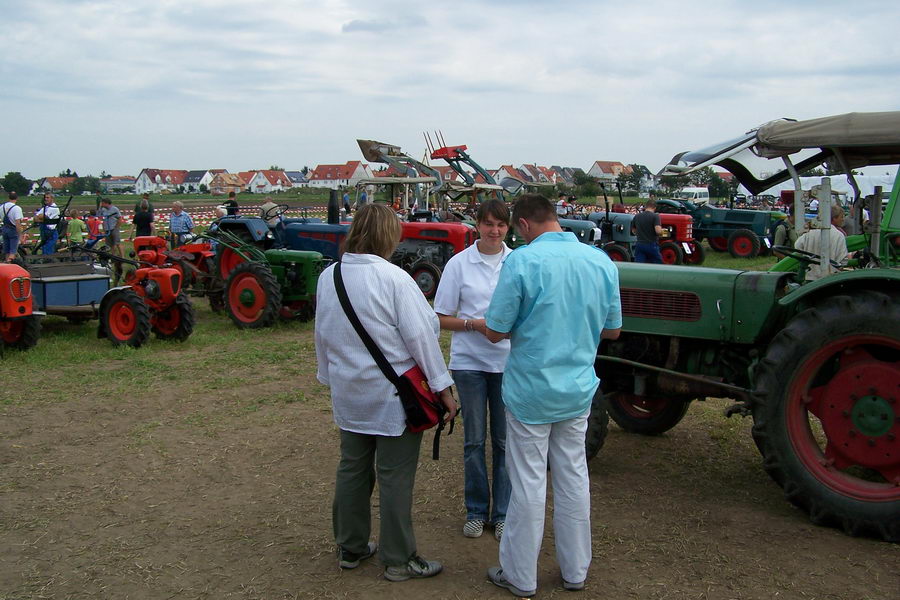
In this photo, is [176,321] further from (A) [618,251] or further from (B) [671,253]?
(B) [671,253]

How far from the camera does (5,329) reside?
8.11 metres

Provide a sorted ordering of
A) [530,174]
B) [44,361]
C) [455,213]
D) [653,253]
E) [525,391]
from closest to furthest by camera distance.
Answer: [525,391]
[44,361]
[653,253]
[455,213]
[530,174]

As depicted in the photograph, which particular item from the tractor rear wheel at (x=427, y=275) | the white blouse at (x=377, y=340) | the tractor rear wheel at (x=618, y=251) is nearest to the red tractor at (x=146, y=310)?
the tractor rear wheel at (x=427, y=275)

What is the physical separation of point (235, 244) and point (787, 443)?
841cm

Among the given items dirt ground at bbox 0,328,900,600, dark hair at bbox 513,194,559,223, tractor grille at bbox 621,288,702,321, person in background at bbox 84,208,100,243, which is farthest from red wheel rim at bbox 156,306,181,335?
person in background at bbox 84,208,100,243

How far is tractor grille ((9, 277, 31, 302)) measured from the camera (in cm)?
777

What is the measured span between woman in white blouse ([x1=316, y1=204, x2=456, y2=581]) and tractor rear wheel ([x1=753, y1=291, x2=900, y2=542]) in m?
1.77

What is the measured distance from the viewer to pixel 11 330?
26.8 feet

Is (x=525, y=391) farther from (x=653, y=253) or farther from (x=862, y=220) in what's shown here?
(x=653, y=253)

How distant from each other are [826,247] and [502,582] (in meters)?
2.51

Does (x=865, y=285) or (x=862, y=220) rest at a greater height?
(x=862, y=220)

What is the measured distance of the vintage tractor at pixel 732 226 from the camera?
63.7ft

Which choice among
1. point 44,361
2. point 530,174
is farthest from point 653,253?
point 530,174

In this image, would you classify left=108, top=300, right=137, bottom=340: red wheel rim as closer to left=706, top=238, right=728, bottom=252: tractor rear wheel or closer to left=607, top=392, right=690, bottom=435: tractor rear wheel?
left=607, top=392, right=690, bottom=435: tractor rear wheel
